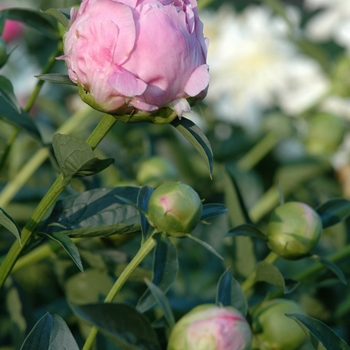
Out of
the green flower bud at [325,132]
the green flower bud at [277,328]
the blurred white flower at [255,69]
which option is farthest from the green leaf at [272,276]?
the blurred white flower at [255,69]

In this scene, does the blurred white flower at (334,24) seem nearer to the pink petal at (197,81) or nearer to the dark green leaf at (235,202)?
the dark green leaf at (235,202)

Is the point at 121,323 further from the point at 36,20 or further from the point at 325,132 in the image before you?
the point at 325,132

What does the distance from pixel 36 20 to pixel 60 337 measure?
0.32 m

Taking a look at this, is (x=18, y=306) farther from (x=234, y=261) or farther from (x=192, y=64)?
(x=192, y=64)

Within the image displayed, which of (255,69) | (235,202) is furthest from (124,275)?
(255,69)

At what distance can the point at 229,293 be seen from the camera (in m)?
0.47

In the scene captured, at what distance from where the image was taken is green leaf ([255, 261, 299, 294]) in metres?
0.53

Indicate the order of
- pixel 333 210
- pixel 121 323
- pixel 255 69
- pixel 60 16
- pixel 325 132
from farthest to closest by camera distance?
pixel 255 69
pixel 325 132
pixel 333 210
pixel 60 16
pixel 121 323

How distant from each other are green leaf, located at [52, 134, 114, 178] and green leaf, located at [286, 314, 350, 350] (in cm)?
16

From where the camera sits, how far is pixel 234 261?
0.69 metres

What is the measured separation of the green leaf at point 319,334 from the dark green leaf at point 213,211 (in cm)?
9

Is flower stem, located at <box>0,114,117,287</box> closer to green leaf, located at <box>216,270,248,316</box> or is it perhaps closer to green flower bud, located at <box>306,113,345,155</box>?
green leaf, located at <box>216,270,248,316</box>

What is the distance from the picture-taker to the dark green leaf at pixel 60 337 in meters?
0.42

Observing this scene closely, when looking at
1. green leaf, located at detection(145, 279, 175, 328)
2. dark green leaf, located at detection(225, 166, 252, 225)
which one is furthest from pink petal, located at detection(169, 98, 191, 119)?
dark green leaf, located at detection(225, 166, 252, 225)
